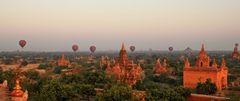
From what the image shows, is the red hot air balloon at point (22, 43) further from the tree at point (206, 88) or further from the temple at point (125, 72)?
the tree at point (206, 88)

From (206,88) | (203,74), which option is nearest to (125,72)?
(203,74)

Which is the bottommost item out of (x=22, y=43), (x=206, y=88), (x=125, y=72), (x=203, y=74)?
(x=206, y=88)

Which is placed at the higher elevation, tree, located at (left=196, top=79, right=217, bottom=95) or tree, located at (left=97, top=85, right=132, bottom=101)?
tree, located at (left=97, top=85, right=132, bottom=101)

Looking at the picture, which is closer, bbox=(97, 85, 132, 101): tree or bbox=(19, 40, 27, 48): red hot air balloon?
bbox=(97, 85, 132, 101): tree

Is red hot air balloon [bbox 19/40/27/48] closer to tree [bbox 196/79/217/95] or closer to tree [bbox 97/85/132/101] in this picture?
tree [bbox 196/79/217/95]

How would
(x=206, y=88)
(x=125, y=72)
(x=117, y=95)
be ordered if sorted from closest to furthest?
1. (x=117, y=95)
2. (x=206, y=88)
3. (x=125, y=72)

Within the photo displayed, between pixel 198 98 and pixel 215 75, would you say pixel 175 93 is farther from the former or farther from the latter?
pixel 215 75

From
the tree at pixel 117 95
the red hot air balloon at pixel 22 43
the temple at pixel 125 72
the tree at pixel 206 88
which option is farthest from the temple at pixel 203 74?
the red hot air balloon at pixel 22 43

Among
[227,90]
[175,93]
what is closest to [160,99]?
[175,93]

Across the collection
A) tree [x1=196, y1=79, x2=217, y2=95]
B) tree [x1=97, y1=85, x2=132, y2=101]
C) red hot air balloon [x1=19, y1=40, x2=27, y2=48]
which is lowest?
tree [x1=196, y1=79, x2=217, y2=95]

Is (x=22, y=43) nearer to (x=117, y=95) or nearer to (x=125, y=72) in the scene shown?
(x=125, y=72)

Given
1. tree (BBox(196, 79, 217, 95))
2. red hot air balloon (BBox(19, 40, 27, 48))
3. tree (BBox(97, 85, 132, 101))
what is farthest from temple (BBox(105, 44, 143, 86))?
red hot air balloon (BBox(19, 40, 27, 48))
